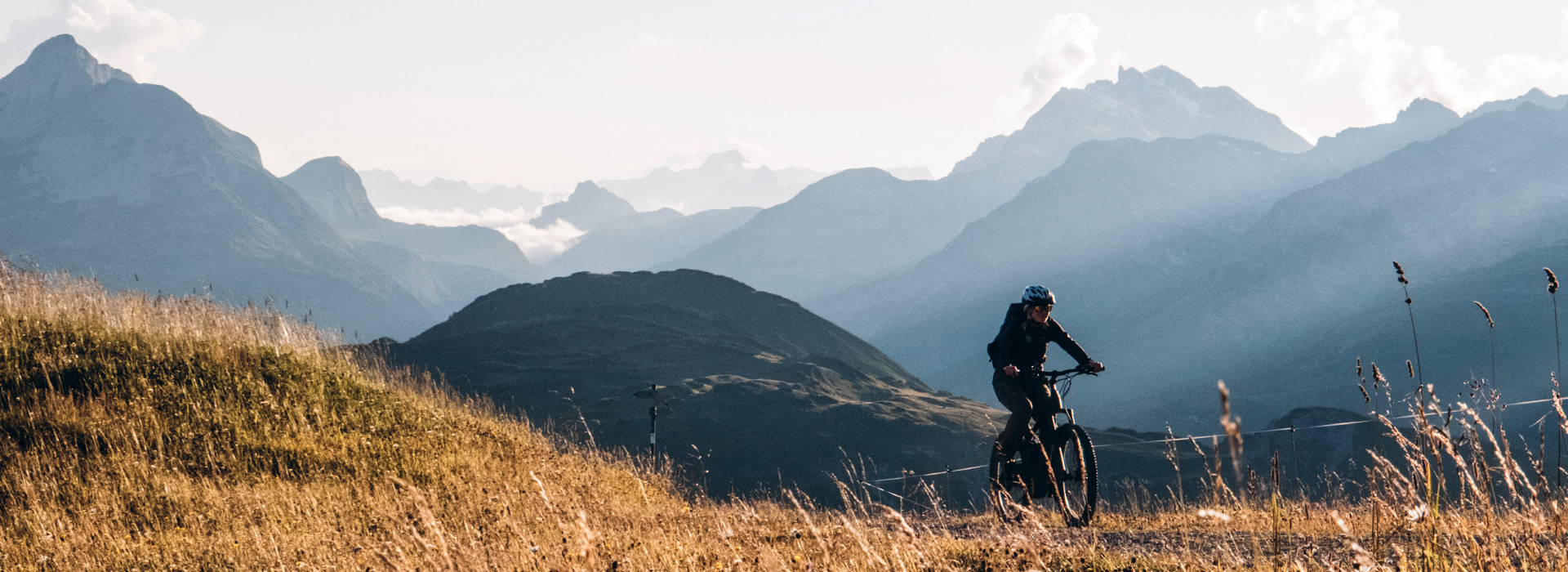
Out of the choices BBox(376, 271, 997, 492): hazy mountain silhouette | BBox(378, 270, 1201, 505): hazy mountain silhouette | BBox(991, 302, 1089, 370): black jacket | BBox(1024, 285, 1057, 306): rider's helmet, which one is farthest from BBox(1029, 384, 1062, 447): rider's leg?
BBox(376, 271, 997, 492): hazy mountain silhouette

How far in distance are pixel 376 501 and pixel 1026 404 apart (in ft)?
18.5

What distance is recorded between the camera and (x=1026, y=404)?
26.5 feet

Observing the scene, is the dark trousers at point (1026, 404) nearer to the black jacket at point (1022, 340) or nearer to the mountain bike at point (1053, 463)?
the mountain bike at point (1053, 463)

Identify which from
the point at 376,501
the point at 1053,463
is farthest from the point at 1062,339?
the point at 376,501

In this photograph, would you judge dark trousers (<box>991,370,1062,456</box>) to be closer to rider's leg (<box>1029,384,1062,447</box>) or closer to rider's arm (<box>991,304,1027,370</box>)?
rider's leg (<box>1029,384,1062,447</box>)

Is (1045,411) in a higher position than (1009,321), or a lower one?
lower

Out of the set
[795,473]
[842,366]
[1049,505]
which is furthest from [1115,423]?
[1049,505]

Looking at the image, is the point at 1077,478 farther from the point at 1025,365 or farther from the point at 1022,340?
the point at 1022,340

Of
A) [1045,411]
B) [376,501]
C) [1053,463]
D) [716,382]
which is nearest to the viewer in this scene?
[1053,463]

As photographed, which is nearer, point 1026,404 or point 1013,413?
point 1026,404

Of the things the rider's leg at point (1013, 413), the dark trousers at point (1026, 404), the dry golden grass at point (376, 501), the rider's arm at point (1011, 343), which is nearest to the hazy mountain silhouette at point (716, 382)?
the dry golden grass at point (376, 501)

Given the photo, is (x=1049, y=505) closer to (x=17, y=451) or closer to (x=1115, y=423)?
(x=17, y=451)

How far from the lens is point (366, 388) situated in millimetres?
12594

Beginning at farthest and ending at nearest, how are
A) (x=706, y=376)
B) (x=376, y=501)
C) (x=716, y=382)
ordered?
(x=706, y=376), (x=716, y=382), (x=376, y=501)
